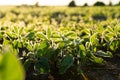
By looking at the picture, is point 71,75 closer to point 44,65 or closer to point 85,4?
point 44,65

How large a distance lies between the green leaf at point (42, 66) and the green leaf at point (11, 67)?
1161mm

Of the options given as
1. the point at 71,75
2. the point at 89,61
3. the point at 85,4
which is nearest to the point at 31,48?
the point at 71,75

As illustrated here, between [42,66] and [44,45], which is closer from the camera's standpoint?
[42,66]

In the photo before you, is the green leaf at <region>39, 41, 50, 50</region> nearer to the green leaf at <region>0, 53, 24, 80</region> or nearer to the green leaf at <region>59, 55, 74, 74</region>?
the green leaf at <region>59, 55, 74, 74</region>

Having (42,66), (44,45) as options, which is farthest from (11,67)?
(44,45)

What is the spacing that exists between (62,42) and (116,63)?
0.59 metres

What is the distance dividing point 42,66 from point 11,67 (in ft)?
3.92

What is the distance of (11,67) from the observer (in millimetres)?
486

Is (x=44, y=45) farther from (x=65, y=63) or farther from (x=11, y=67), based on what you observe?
(x=11, y=67)

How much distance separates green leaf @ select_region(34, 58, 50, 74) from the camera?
165 cm

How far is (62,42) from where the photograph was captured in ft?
6.21

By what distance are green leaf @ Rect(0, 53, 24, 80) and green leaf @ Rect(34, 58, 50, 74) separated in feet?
3.81

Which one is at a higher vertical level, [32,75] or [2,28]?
[2,28]

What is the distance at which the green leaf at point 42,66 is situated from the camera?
1.65m
